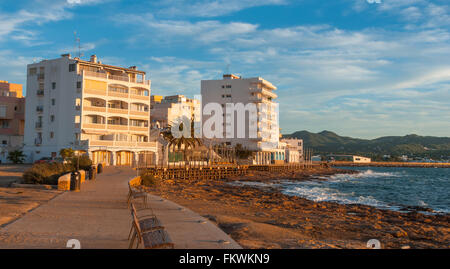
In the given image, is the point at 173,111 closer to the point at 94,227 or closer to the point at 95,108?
the point at 95,108

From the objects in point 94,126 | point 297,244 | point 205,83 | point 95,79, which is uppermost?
point 205,83

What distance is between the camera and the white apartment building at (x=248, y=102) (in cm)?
9175

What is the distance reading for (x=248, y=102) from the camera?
92062 millimetres

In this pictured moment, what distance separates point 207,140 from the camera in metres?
92.5

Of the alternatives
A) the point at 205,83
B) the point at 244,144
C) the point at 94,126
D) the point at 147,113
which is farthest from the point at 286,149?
the point at 94,126

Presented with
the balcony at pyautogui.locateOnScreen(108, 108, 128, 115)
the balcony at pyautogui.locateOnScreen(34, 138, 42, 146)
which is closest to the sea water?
the balcony at pyautogui.locateOnScreen(108, 108, 128, 115)

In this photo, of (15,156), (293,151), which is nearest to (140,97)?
(15,156)

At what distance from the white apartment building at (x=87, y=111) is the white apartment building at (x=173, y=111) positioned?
59.6 ft

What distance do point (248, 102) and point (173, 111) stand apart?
18.0m

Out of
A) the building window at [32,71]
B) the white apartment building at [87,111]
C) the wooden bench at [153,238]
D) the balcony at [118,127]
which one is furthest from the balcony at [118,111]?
the wooden bench at [153,238]

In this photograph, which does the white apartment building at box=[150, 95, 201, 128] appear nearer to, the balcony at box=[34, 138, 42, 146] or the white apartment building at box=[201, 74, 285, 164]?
the white apartment building at box=[201, 74, 285, 164]

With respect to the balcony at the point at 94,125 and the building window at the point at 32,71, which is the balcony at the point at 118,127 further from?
the building window at the point at 32,71
